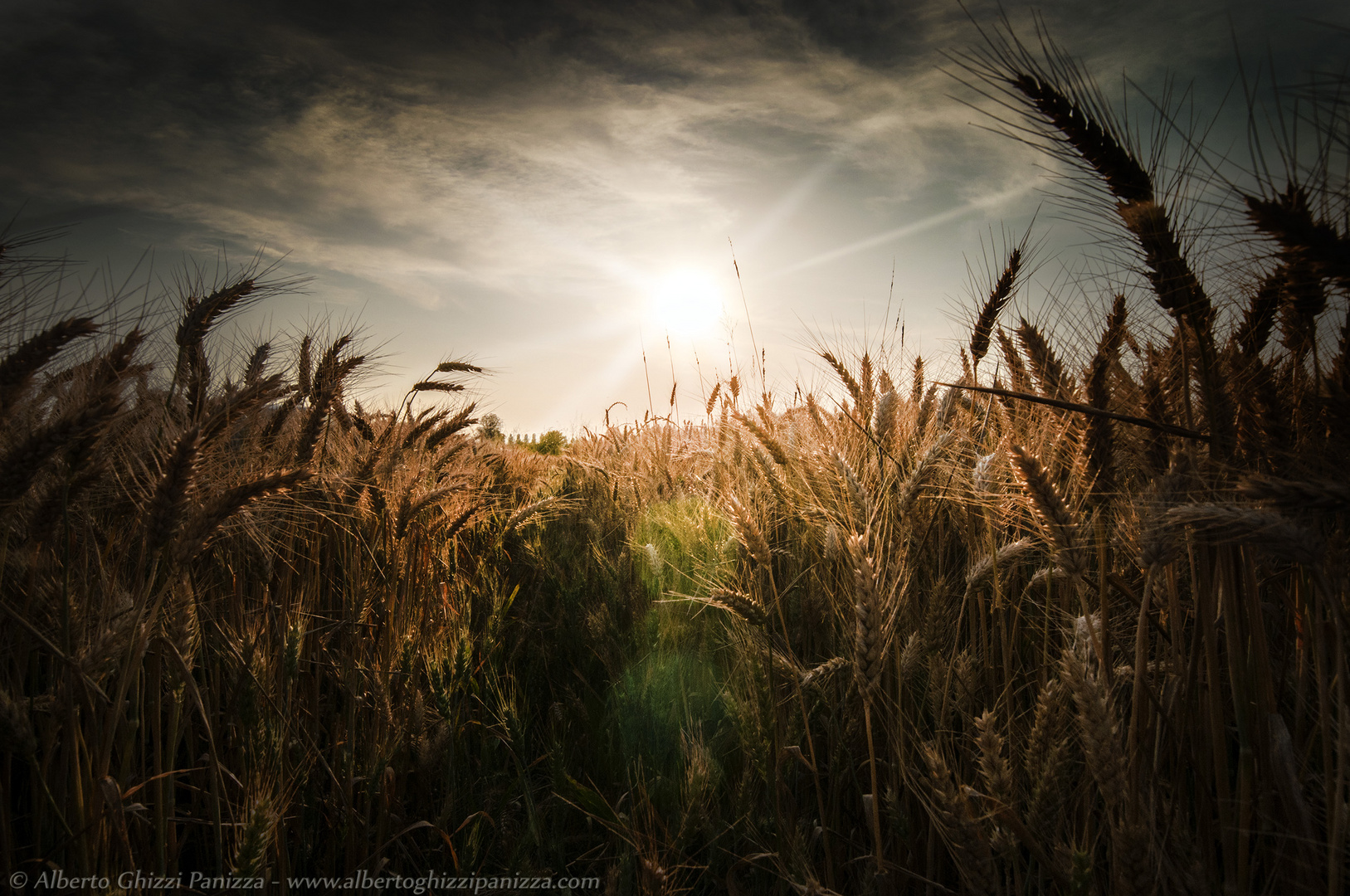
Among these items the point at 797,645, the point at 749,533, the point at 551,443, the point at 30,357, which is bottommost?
the point at 797,645

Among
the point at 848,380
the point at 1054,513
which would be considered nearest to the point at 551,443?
the point at 848,380

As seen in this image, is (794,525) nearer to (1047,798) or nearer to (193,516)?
(1047,798)

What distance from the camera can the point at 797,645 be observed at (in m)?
1.99

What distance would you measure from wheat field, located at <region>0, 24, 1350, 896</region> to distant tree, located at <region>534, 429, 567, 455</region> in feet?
29.3

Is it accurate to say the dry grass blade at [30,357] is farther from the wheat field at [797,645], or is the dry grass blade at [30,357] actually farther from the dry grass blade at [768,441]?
the dry grass blade at [768,441]

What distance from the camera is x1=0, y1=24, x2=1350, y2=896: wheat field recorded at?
0.95m

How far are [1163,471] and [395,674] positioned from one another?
2.15 metres

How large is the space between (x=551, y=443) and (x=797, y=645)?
10854 mm

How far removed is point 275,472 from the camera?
1.23 m

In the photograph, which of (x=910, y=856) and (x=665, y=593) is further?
(x=665, y=593)

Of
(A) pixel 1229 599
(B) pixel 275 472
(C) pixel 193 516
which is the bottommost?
(A) pixel 1229 599

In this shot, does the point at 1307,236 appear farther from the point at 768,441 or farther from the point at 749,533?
the point at 768,441

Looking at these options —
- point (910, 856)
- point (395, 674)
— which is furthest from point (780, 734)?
point (395, 674)

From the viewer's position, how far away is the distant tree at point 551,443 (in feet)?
37.2
